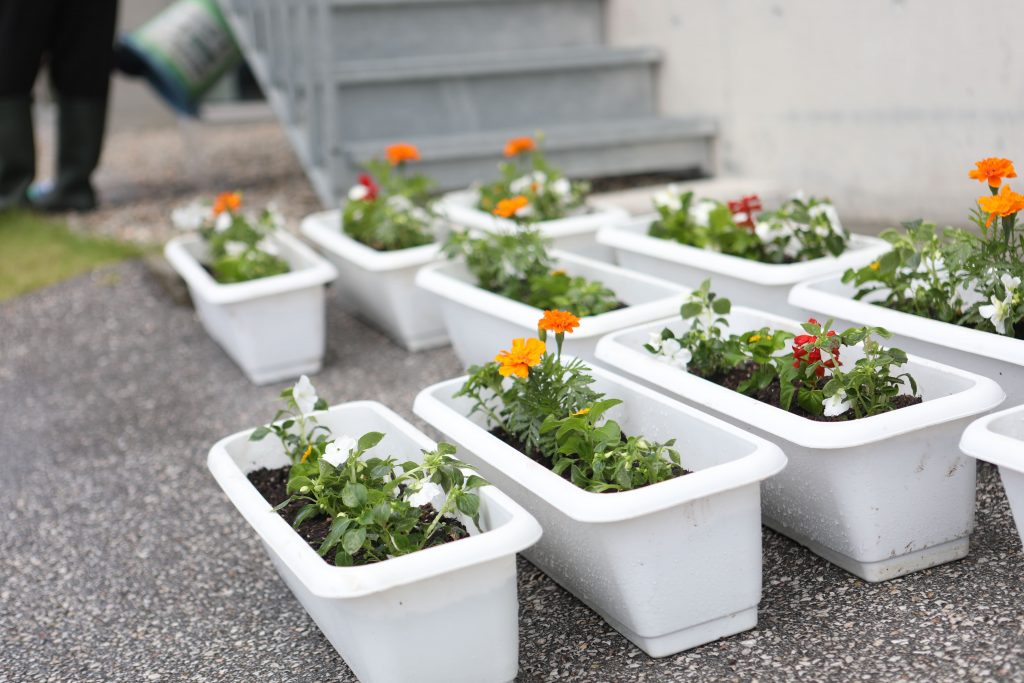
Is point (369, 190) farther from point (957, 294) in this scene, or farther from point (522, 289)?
point (957, 294)

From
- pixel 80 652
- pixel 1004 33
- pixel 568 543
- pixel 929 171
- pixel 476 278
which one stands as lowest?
pixel 80 652

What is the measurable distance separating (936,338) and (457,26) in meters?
2.65

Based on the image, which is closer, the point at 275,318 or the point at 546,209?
the point at 275,318

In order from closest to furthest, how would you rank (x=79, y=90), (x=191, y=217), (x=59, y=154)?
(x=191, y=217), (x=79, y=90), (x=59, y=154)

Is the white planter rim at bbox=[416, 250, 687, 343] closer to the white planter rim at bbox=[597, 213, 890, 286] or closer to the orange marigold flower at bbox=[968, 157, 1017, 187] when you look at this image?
the white planter rim at bbox=[597, 213, 890, 286]

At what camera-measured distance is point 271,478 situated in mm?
1938

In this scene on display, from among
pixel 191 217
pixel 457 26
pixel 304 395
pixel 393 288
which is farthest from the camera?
pixel 457 26

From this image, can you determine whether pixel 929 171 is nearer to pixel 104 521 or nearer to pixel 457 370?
pixel 457 370

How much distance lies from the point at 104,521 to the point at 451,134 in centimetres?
212

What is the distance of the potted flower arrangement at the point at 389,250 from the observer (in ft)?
9.87

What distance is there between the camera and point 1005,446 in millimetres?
1497

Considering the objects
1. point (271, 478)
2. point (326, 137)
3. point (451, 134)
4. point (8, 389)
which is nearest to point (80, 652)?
point (271, 478)

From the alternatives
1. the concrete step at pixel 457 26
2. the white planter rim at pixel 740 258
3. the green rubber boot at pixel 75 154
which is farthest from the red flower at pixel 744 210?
the green rubber boot at pixel 75 154

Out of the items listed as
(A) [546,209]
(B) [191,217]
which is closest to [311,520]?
(A) [546,209]
